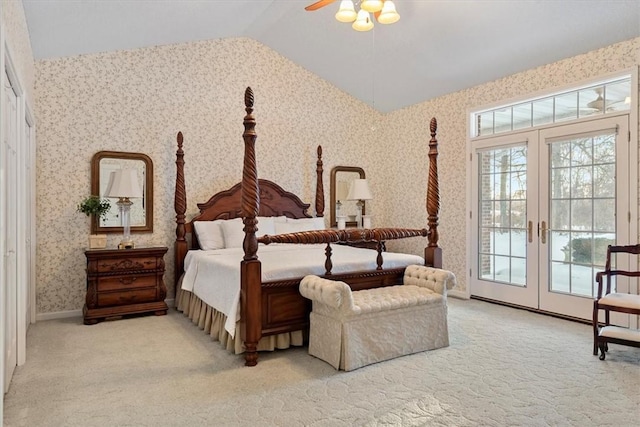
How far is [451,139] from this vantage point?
222 inches

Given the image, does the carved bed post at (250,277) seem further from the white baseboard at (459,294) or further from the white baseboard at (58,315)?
the white baseboard at (459,294)

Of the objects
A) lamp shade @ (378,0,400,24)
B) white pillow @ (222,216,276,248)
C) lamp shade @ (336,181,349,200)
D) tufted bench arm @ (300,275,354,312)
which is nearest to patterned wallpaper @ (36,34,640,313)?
lamp shade @ (336,181,349,200)

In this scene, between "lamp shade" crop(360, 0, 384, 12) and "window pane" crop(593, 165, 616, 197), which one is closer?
"lamp shade" crop(360, 0, 384, 12)

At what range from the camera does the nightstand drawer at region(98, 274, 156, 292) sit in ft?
14.2

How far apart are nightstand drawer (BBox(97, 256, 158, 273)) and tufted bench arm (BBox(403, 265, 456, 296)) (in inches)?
106

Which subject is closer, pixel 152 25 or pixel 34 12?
pixel 34 12

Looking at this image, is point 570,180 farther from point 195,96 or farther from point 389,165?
point 195,96

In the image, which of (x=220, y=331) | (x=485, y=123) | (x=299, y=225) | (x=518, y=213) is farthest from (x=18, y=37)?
(x=518, y=213)

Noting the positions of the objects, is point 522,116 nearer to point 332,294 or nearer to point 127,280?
point 332,294

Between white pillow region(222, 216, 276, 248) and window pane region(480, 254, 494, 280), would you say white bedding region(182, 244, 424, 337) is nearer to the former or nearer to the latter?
white pillow region(222, 216, 276, 248)

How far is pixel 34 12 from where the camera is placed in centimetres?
349

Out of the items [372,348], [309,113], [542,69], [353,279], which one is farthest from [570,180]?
[309,113]

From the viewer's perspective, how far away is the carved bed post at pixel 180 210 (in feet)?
16.3

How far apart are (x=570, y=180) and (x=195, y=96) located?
439 cm
